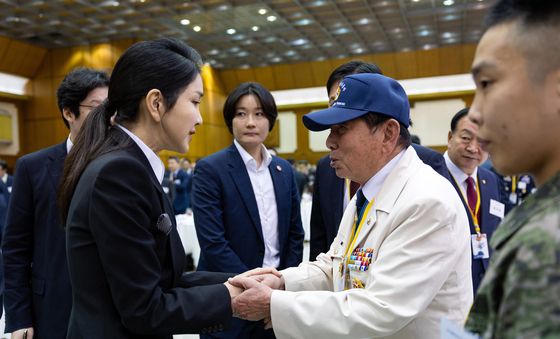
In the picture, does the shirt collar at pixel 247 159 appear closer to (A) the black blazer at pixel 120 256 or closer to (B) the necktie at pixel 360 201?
(B) the necktie at pixel 360 201

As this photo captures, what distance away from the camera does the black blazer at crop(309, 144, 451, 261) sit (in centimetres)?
254

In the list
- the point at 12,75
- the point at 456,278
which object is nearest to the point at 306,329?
the point at 456,278

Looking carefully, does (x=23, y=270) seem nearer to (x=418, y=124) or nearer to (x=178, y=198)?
(x=178, y=198)

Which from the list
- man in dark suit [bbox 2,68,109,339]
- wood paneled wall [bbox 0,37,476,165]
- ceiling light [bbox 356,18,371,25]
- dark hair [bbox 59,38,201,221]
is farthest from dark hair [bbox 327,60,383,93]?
wood paneled wall [bbox 0,37,476,165]

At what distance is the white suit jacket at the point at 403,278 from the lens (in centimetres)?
134

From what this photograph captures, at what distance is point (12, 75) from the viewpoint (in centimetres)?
1517

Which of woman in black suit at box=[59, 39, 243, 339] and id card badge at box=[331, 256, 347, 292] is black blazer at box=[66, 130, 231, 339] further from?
id card badge at box=[331, 256, 347, 292]

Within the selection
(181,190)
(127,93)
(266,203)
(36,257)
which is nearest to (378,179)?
(127,93)

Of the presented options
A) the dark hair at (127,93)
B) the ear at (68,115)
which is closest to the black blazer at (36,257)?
the ear at (68,115)

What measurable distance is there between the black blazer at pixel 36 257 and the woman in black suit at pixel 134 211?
2.41 feet

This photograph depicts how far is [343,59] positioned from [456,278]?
1664cm

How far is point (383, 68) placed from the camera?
55.0 ft

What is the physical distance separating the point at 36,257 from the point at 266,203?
124 cm

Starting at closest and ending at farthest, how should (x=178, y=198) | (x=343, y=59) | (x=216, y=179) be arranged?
(x=216, y=179) < (x=178, y=198) < (x=343, y=59)
